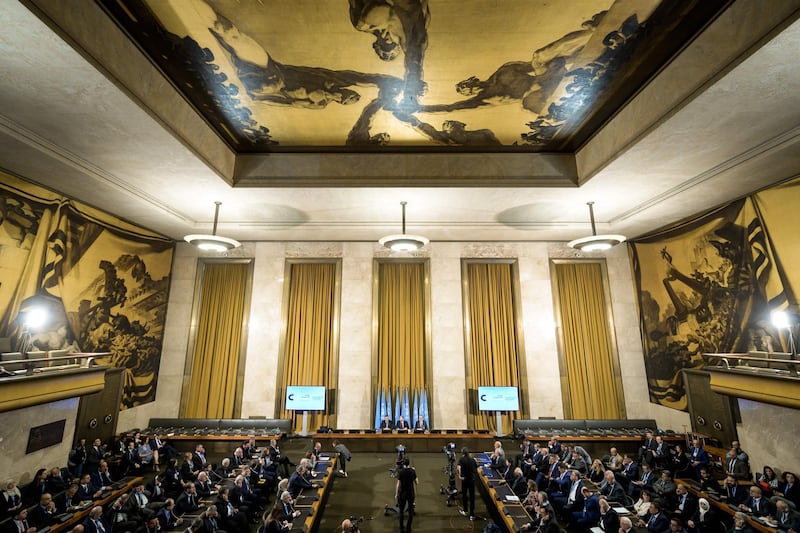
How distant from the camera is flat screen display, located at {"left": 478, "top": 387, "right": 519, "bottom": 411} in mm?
9617

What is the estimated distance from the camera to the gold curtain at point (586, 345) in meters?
10.3

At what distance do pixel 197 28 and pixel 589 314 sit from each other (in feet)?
37.1

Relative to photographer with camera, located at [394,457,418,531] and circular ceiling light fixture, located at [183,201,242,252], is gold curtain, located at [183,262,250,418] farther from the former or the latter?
photographer with camera, located at [394,457,418,531]

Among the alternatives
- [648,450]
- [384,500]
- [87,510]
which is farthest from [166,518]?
[648,450]

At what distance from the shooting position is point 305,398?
9680 mm

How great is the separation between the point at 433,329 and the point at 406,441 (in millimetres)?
3135

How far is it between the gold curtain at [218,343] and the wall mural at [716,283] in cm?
1181

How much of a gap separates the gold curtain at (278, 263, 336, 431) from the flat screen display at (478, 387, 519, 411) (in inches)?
166

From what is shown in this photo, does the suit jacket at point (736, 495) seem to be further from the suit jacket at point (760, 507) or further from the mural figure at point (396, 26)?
the mural figure at point (396, 26)

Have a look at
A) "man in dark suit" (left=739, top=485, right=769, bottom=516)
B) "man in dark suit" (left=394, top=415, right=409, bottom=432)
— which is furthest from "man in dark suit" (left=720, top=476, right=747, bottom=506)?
"man in dark suit" (left=394, top=415, right=409, bottom=432)

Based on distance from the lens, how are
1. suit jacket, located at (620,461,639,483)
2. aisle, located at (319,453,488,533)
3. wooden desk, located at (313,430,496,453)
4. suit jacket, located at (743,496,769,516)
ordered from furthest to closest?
wooden desk, located at (313,430,496,453) < suit jacket, located at (620,461,639,483) < aisle, located at (319,453,488,533) < suit jacket, located at (743,496,769,516)

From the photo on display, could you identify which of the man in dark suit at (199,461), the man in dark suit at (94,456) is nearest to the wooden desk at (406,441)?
the man in dark suit at (199,461)

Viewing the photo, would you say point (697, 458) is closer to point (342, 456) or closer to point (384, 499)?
point (384, 499)

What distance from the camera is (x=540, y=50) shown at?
4.67m
